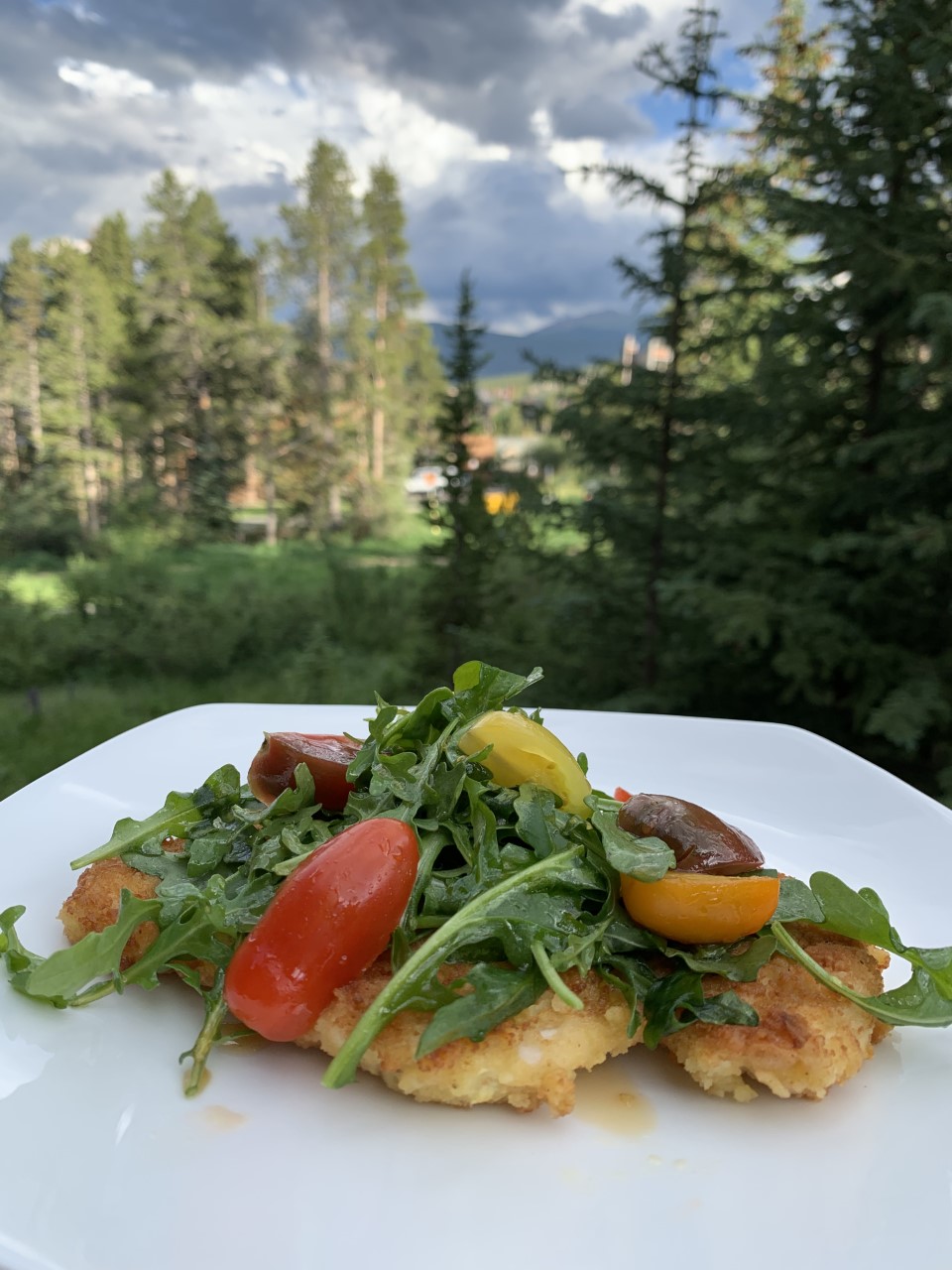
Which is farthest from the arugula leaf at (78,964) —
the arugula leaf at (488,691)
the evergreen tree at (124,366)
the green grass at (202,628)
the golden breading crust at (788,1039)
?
the evergreen tree at (124,366)

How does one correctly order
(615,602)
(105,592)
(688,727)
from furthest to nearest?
(105,592) < (615,602) < (688,727)

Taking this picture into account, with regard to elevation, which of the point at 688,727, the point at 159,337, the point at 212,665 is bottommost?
the point at 212,665

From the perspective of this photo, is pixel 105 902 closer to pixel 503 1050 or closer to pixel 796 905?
pixel 503 1050

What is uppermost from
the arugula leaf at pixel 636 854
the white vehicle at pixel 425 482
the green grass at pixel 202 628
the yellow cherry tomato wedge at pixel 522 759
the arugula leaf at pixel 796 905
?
the white vehicle at pixel 425 482

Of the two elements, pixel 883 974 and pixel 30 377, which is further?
pixel 30 377

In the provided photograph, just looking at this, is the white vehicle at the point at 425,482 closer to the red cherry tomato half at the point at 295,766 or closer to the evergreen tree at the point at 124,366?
the evergreen tree at the point at 124,366

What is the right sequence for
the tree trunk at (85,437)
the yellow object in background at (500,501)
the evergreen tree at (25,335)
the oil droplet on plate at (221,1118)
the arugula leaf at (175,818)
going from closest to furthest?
the oil droplet on plate at (221,1118), the arugula leaf at (175,818), the yellow object in background at (500,501), the evergreen tree at (25,335), the tree trunk at (85,437)

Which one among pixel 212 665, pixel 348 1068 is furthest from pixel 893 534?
pixel 212 665

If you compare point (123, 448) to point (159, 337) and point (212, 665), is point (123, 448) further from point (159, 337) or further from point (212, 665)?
point (212, 665)
